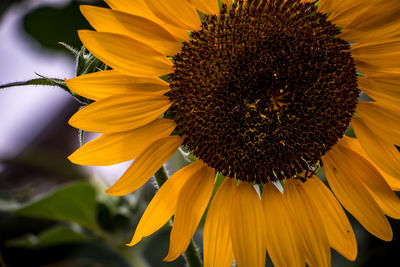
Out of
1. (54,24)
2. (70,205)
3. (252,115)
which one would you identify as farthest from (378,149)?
(54,24)

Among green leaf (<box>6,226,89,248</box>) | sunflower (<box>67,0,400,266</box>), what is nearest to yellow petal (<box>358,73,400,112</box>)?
sunflower (<box>67,0,400,266</box>)

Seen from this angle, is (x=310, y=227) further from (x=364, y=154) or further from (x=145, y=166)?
(x=145, y=166)

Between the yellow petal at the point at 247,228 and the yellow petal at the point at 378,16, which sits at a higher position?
the yellow petal at the point at 378,16

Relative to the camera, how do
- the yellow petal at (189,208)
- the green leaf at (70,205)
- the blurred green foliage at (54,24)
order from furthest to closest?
the blurred green foliage at (54,24) < the green leaf at (70,205) < the yellow petal at (189,208)

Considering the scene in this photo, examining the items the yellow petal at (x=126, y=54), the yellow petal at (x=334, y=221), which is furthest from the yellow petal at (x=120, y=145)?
the yellow petal at (x=334, y=221)

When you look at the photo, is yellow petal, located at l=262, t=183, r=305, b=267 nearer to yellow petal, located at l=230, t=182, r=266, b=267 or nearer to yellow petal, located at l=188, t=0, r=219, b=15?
yellow petal, located at l=230, t=182, r=266, b=267

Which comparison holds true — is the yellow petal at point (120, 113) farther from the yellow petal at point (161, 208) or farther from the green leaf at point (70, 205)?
the green leaf at point (70, 205)
